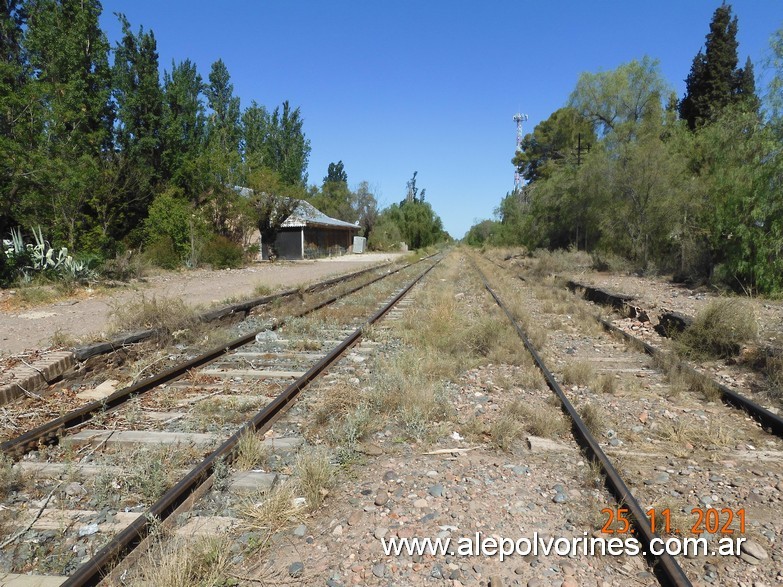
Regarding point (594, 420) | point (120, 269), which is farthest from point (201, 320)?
point (120, 269)

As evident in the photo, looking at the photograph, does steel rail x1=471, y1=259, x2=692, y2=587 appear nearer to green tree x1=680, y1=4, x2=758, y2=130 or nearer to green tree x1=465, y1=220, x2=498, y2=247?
green tree x1=680, y1=4, x2=758, y2=130

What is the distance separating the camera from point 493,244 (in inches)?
2758

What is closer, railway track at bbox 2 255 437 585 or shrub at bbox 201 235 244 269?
railway track at bbox 2 255 437 585

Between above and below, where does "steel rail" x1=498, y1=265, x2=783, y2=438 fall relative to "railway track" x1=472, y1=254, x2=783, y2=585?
above

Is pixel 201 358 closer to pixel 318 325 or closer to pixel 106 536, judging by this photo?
pixel 318 325

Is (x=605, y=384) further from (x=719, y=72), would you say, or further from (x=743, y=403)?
(x=719, y=72)

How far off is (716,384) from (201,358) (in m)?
7.14

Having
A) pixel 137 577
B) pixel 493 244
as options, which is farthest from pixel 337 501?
pixel 493 244

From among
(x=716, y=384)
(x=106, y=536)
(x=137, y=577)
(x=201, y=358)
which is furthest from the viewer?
(x=201, y=358)

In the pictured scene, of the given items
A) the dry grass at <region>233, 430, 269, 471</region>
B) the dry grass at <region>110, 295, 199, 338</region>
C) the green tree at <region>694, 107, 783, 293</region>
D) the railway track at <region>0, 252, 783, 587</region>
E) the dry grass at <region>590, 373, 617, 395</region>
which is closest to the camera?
the railway track at <region>0, 252, 783, 587</region>

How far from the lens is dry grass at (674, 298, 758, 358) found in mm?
8188

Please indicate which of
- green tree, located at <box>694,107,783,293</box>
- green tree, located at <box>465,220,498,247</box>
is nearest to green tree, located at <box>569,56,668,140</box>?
green tree, located at <box>694,107,783,293</box>

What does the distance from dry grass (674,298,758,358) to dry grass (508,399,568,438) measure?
13.6ft

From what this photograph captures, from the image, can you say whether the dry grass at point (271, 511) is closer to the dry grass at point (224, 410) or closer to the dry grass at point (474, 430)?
the dry grass at point (224, 410)
